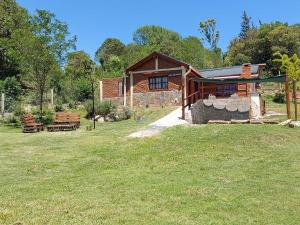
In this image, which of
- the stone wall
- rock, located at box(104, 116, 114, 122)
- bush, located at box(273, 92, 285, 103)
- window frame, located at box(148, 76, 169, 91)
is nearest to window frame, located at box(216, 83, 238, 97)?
window frame, located at box(148, 76, 169, 91)

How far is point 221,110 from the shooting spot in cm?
1945

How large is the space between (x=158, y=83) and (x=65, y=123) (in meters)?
11.0

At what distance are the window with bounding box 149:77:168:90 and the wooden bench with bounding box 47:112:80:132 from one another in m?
9.90

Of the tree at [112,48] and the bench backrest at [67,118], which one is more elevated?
the tree at [112,48]

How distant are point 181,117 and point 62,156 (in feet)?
32.2

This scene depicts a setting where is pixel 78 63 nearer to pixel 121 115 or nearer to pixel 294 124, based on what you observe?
pixel 121 115

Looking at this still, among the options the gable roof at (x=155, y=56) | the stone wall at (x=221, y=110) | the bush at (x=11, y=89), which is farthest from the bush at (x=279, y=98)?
the bush at (x=11, y=89)

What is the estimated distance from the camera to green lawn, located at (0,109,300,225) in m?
6.67

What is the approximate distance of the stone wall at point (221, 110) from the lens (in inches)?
753

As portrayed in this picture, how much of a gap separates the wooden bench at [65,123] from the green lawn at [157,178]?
142 inches

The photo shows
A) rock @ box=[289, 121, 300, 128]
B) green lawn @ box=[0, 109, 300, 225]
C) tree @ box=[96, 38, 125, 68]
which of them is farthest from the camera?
tree @ box=[96, 38, 125, 68]

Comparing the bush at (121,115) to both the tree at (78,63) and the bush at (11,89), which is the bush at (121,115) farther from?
the bush at (11,89)

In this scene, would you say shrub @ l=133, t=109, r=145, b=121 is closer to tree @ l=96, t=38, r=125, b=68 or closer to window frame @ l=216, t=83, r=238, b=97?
window frame @ l=216, t=83, r=238, b=97

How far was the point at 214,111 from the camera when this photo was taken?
19656 millimetres
